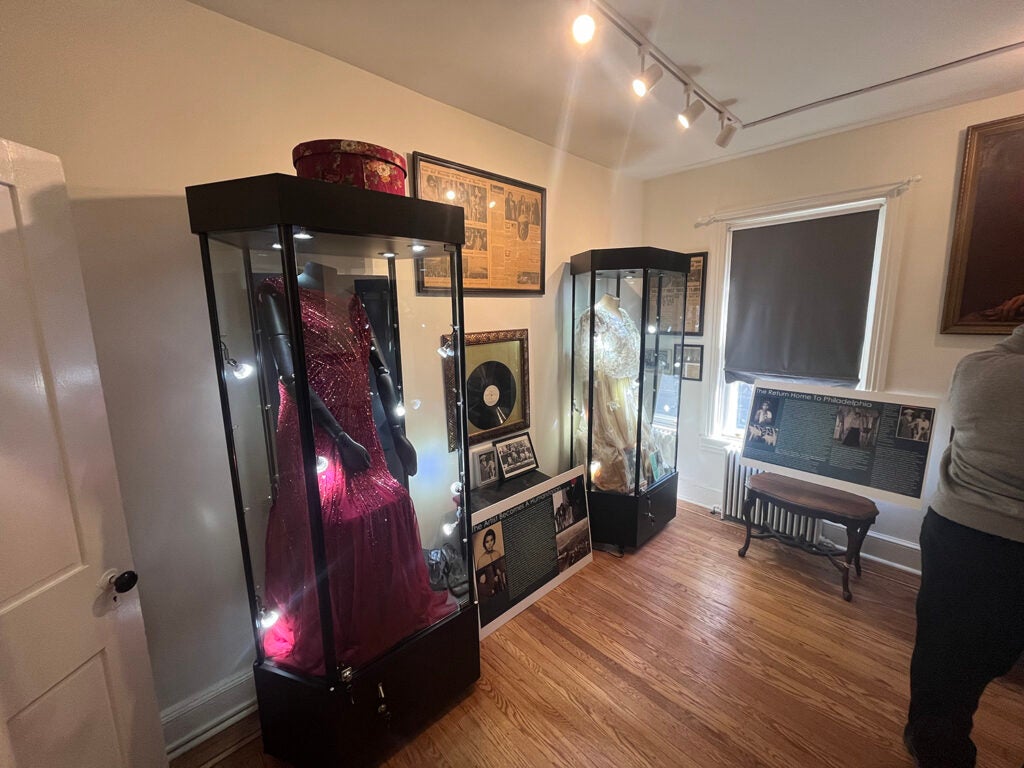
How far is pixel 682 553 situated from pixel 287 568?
2.31 meters

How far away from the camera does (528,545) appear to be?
87.8 inches

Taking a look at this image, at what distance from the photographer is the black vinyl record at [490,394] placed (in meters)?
2.30

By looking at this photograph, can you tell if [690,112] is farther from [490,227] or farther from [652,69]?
[490,227]

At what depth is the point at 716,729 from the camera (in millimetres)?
1547

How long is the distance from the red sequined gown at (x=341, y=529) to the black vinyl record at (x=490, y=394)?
864 mm

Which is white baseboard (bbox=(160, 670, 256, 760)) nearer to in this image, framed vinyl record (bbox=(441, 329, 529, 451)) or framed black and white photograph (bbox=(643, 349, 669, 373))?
framed vinyl record (bbox=(441, 329, 529, 451))

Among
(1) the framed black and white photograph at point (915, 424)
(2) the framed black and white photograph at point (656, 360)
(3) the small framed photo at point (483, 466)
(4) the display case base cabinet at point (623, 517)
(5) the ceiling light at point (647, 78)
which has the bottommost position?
(4) the display case base cabinet at point (623, 517)

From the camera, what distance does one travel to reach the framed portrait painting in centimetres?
199

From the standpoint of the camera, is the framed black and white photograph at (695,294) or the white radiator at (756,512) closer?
the white radiator at (756,512)

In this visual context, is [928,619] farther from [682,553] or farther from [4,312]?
[4,312]

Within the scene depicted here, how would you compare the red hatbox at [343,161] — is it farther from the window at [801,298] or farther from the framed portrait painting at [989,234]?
the framed portrait painting at [989,234]

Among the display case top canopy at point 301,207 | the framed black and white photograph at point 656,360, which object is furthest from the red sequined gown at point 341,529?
the framed black and white photograph at point 656,360

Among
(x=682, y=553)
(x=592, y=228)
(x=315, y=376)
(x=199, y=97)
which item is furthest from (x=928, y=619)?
(x=199, y=97)

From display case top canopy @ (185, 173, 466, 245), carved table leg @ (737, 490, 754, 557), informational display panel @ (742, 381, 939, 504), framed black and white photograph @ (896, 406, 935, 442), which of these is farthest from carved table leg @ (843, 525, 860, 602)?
display case top canopy @ (185, 173, 466, 245)
